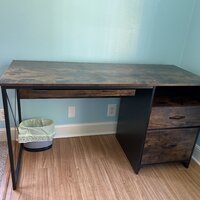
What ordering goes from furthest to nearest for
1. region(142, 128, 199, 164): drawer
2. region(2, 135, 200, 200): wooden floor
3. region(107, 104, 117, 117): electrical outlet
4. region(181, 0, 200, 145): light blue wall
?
region(107, 104, 117, 117): electrical outlet
region(181, 0, 200, 145): light blue wall
region(142, 128, 199, 164): drawer
region(2, 135, 200, 200): wooden floor

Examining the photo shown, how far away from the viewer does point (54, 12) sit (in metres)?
1.68

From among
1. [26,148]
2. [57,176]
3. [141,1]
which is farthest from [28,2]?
[57,176]

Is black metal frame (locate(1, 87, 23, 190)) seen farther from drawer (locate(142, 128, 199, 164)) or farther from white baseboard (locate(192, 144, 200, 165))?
white baseboard (locate(192, 144, 200, 165))

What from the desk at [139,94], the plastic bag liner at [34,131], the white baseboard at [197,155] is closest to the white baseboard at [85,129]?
the plastic bag liner at [34,131]

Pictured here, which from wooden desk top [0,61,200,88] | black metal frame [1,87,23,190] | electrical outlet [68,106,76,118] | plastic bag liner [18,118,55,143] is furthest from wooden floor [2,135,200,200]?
wooden desk top [0,61,200,88]

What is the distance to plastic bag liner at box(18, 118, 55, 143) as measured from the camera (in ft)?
5.66

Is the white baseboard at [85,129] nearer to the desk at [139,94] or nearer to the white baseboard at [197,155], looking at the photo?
the desk at [139,94]

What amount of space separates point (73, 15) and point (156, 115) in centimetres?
104

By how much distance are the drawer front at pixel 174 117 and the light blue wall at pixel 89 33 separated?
25.6 inches

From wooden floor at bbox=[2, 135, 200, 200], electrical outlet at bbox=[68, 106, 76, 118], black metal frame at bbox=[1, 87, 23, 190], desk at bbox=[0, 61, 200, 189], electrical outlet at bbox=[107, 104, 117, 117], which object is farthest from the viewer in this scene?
electrical outlet at bbox=[107, 104, 117, 117]

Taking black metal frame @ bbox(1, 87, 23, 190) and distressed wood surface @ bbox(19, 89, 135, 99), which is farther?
distressed wood surface @ bbox(19, 89, 135, 99)

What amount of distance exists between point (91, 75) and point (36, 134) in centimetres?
72

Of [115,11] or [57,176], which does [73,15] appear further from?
[57,176]

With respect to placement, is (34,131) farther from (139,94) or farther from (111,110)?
(139,94)
